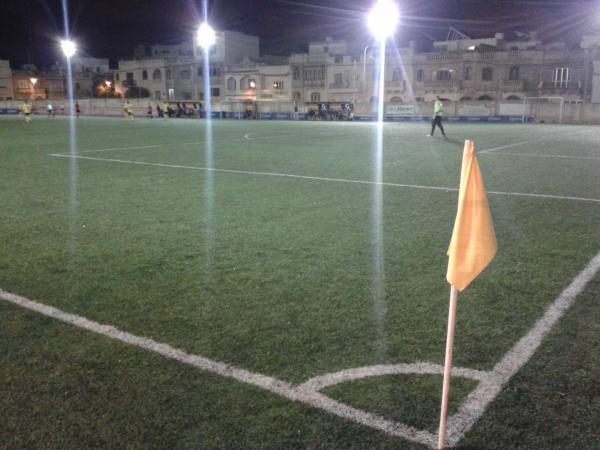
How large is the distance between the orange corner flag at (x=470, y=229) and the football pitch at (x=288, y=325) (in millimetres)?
846

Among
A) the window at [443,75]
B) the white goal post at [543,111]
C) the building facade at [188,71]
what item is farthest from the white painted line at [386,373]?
the building facade at [188,71]

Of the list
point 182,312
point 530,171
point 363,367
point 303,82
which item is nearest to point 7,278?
point 182,312

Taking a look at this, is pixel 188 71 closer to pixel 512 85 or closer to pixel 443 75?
pixel 443 75

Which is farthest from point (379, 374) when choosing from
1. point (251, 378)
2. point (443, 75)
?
point (443, 75)

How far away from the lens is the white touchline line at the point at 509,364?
115 inches

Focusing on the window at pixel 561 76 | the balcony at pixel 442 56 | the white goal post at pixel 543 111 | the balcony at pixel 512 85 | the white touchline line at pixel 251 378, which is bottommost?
the white touchline line at pixel 251 378

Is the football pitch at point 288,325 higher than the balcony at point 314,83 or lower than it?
lower

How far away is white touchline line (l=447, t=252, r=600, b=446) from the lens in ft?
9.59

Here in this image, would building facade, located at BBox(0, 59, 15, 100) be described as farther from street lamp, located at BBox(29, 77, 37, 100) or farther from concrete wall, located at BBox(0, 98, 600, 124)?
concrete wall, located at BBox(0, 98, 600, 124)

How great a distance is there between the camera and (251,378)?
11.0 ft

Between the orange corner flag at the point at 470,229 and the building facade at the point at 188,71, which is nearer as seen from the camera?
the orange corner flag at the point at 470,229

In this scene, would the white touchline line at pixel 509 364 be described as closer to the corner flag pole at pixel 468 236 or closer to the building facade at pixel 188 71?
the corner flag pole at pixel 468 236

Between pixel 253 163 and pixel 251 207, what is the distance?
251 inches

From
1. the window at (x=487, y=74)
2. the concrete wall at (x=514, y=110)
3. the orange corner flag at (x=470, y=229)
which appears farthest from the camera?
the window at (x=487, y=74)
